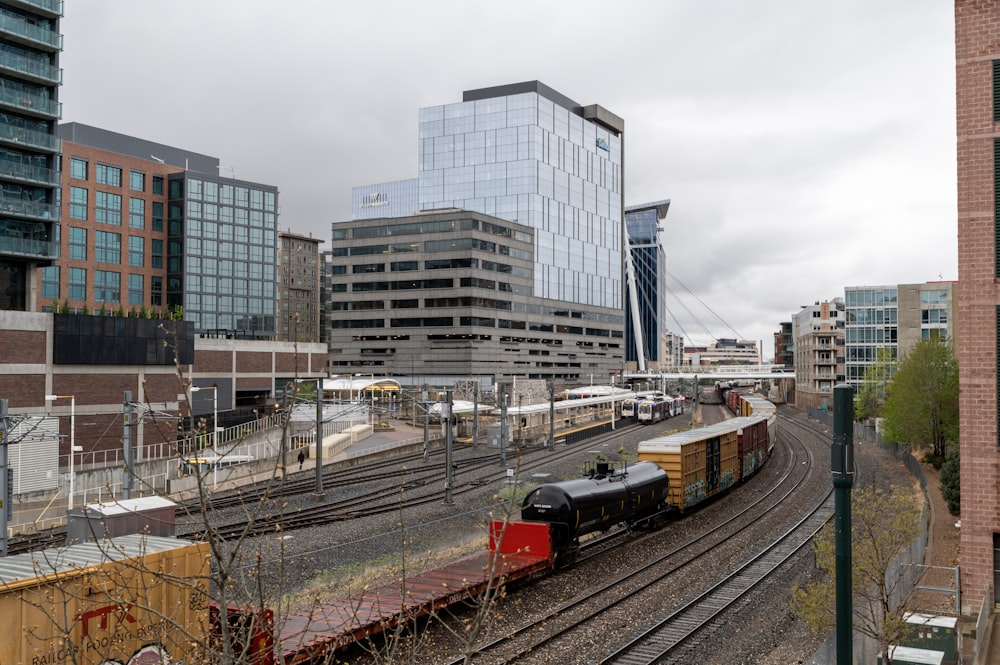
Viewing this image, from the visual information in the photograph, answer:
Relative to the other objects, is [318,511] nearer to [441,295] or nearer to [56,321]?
[56,321]

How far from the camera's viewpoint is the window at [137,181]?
318ft

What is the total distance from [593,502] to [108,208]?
8792 centimetres

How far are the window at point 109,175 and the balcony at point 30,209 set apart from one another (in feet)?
140

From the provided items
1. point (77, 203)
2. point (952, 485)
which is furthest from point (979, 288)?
point (77, 203)

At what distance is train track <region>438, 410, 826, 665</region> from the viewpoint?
18.5m

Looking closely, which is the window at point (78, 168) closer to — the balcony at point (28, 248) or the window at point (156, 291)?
the window at point (156, 291)

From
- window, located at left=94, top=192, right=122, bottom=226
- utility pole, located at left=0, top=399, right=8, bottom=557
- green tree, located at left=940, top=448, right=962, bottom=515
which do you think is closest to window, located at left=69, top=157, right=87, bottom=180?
window, located at left=94, top=192, right=122, bottom=226

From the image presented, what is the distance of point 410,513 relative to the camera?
1405 inches

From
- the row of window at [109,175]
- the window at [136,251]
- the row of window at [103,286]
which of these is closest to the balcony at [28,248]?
the row of window at [103,286]

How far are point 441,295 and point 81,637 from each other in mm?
110276

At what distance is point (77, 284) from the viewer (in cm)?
8988

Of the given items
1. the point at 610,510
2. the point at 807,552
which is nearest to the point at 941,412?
the point at 807,552

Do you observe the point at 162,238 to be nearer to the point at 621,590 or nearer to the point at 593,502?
the point at 593,502

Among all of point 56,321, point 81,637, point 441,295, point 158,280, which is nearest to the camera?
point 81,637
